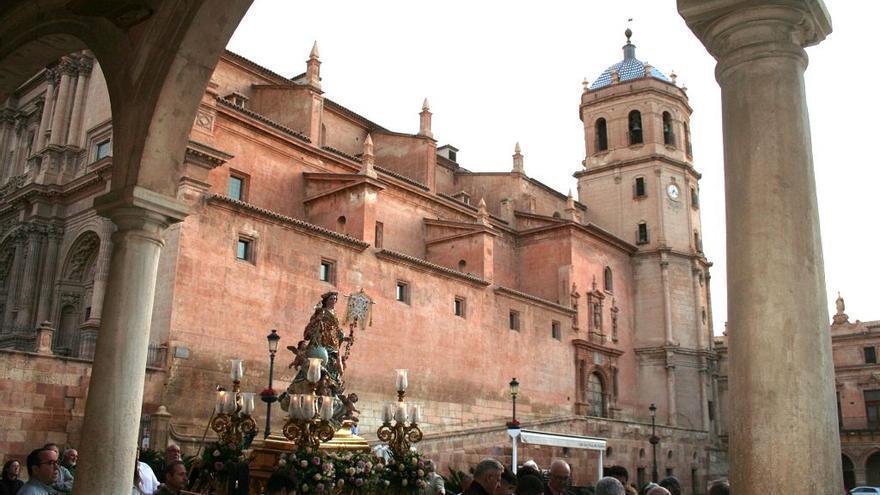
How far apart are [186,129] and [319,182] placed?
19.7 metres

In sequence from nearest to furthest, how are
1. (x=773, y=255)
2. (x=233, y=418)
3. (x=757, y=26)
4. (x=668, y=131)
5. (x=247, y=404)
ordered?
1. (x=773, y=255)
2. (x=757, y=26)
3. (x=233, y=418)
4. (x=247, y=404)
5. (x=668, y=131)

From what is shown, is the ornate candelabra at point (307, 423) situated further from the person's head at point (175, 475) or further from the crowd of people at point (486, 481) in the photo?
the person's head at point (175, 475)

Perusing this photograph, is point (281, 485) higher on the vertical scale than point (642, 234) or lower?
lower

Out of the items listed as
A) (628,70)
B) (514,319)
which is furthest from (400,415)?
(628,70)

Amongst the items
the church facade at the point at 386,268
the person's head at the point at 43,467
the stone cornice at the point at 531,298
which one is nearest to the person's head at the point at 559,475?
the person's head at the point at 43,467

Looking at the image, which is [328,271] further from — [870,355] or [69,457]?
[870,355]

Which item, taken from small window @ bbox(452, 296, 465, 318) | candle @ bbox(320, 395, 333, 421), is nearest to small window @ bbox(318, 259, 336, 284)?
small window @ bbox(452, 296, 465, 318)

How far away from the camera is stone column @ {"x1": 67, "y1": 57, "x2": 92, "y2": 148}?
24438 millimetres

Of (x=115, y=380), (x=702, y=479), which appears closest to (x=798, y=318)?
(x=115, y=380)

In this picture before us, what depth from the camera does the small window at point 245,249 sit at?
2073 cm

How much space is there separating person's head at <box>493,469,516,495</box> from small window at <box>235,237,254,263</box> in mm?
16480

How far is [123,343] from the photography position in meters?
6.12

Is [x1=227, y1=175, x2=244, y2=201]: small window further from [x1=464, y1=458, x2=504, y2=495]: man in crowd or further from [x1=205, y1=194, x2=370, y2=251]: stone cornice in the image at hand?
[x1=464, y1=458, x2=504, y2=495]: man in crowd

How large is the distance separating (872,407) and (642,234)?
18743 mm
